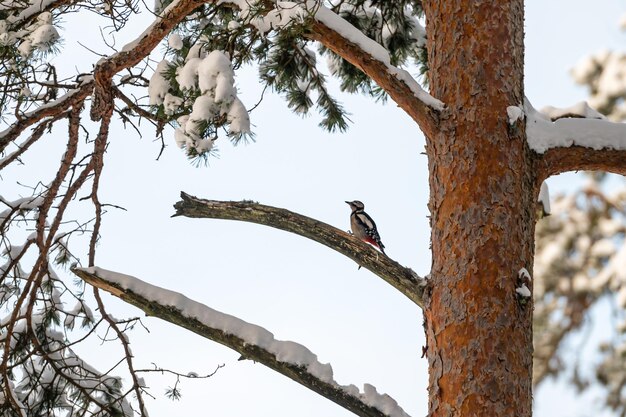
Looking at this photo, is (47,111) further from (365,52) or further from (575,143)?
(575,143)

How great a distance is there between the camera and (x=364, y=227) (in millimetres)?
6973

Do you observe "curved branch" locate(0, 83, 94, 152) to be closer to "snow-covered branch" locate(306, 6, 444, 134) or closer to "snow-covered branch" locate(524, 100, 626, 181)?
"snow-covered branch" locate(306, 6, 444, 134)

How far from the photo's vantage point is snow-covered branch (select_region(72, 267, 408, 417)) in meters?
3.24

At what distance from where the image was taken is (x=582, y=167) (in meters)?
3.56

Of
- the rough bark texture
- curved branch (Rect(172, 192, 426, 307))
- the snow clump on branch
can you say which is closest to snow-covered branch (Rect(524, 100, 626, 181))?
the rough bark texture

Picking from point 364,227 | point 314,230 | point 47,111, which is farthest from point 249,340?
point 364,227

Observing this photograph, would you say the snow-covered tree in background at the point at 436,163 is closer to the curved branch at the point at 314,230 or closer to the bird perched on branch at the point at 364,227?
the curved branch at the point at 314,230

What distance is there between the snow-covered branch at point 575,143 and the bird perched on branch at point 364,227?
328cm

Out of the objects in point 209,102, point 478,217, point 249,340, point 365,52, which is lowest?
point 249,340

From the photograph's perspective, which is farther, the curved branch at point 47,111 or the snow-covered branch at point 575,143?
the curved branch at point 47,111

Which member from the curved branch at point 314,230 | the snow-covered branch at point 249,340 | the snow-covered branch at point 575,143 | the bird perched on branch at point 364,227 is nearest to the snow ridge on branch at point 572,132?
the snow-covered branch at point 575,143

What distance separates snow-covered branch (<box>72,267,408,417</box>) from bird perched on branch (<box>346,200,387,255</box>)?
3354 mm

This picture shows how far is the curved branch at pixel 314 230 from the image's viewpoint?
3.52m

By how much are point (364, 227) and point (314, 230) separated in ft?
10.7
